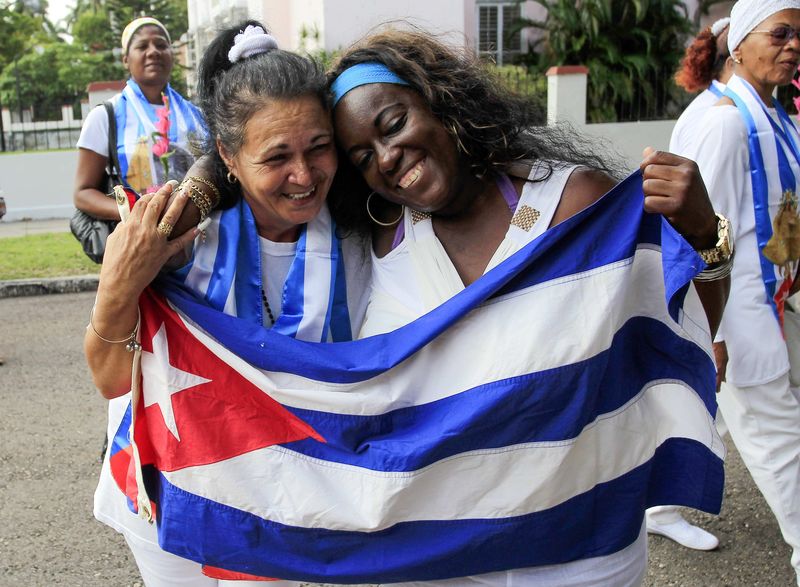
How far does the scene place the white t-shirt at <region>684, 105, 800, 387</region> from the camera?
336cm

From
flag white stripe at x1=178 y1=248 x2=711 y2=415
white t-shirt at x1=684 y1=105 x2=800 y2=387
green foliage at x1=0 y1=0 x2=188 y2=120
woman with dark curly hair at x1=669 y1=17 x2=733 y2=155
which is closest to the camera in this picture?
flag white stripe at x1=178 y1=248 x2=711 y2=415

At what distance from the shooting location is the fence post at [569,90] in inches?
458

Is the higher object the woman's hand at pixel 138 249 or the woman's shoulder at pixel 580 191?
the woman's shoulder at pixel 580 191

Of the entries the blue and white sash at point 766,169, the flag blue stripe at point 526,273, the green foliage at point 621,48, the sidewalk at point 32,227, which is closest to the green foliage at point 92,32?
the sidewalk at point 32,227

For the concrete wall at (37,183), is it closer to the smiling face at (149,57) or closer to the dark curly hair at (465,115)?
the smiling face at (149,57)

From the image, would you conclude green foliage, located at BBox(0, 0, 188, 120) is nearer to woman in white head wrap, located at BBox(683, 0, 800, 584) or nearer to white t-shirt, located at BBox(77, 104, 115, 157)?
white t-shirt, located at BBox(77, 104, 115, 157)

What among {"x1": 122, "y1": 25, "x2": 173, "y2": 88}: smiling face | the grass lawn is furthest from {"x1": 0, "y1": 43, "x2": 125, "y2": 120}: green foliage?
{"x1": 122, "y1": 25, "x2": 173, "y2": 88}: smiling face

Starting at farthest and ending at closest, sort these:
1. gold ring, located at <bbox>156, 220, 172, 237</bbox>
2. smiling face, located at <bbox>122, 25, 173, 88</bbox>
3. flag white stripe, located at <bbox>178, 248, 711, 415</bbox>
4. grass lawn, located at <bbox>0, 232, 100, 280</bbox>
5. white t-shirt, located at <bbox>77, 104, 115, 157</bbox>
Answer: grass lawn, located at <bbox>0, 232, 100, 280</bbox> < smiling face, located at <bbox>122, 25, 173, 88</bbox> < white t-shirt, located at <bbox>77, 104, 115, 157</bbox> < gold ring, located at <bbox>156, 220, 172, 237</bbox> < flag white stripe, located at <bbox>178, 248, 711, 415</bbox>

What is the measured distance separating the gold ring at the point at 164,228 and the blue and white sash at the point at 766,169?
227 centimetres

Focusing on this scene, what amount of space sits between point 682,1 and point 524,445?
14.3 m

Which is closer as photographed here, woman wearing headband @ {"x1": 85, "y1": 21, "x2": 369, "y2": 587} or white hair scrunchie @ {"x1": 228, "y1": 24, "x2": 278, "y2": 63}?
woman wearing headband @ {"x1": 85, "y1": 21, "x2": 369, "y2": 587}

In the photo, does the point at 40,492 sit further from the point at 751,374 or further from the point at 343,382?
the point at 751,374

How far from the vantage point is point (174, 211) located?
2160mm

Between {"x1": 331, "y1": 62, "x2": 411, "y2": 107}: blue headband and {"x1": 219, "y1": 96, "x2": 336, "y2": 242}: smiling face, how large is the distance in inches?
3.4
